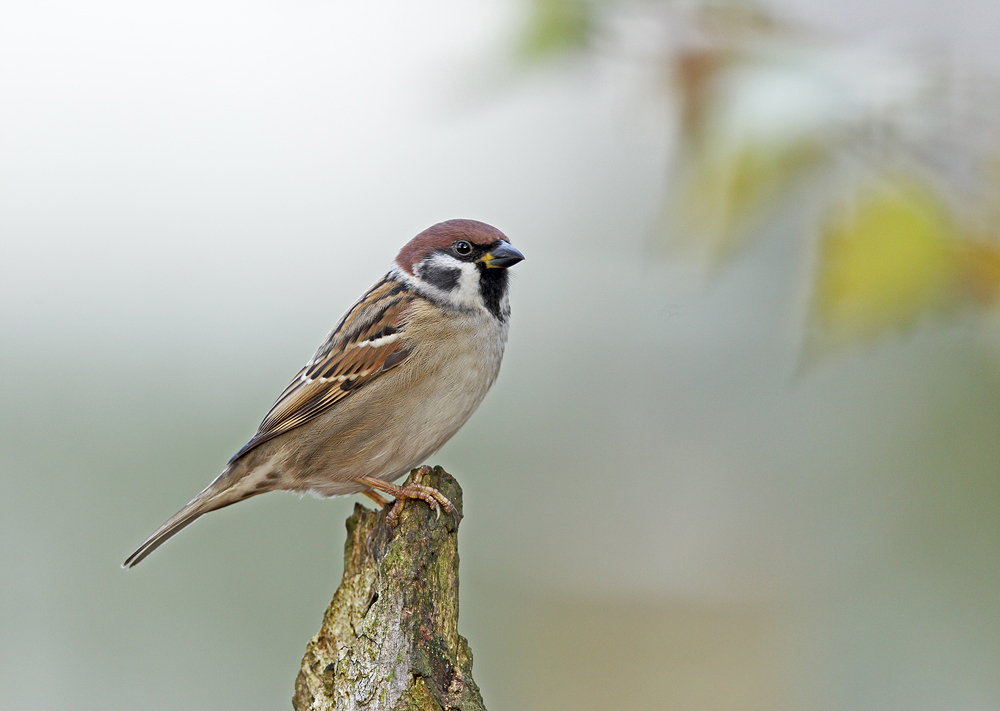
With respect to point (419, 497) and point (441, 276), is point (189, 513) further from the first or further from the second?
point (441, 276)

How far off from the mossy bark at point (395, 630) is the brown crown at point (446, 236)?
1.13m

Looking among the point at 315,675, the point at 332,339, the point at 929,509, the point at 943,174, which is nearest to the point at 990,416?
the point at 929,509

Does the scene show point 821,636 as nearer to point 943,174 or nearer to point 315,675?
point 315,675

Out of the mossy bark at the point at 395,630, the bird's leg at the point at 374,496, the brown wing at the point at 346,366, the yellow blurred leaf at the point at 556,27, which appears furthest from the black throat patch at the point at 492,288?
the yellow blurred leaf at the point at 556,27

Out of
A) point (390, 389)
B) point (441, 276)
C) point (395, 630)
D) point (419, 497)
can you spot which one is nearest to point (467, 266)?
point (441, 276)

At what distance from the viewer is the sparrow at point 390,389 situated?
2928 mm

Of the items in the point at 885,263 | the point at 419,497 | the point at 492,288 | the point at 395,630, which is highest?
the point at 492,288

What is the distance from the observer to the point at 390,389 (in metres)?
2.95

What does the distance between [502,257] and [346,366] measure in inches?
26.1

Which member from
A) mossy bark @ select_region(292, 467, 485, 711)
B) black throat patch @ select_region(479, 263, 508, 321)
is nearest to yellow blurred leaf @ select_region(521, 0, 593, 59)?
mossy bark @ select_region(292, 467, 485, 711)

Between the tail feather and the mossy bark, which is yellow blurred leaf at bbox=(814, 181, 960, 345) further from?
the tail feather

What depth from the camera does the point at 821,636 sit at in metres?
4.62

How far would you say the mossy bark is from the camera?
183 centimetres

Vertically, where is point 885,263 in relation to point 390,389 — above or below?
below
